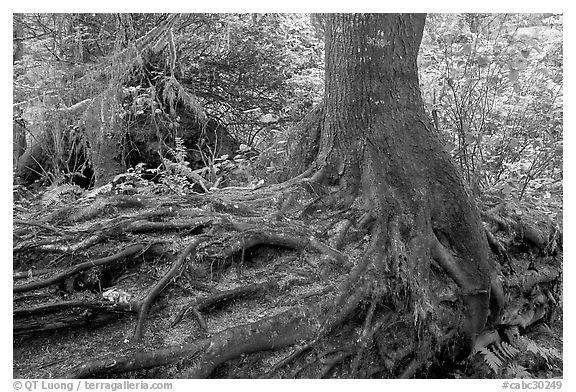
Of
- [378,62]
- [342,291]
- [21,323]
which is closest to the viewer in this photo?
[21,323]

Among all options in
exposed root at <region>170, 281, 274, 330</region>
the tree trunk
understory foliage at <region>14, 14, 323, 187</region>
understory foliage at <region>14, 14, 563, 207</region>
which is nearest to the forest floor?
exposed root at <region>170, 281, 274, 330</region>

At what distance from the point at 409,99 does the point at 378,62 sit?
457 mm

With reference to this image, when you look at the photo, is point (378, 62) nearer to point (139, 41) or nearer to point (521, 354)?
point (521, 354)

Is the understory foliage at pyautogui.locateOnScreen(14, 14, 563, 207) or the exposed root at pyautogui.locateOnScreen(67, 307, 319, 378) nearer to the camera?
the exposed root at pyautogui.locateOnScreen(67, 307, 319, 378)

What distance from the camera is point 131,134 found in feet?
31.1

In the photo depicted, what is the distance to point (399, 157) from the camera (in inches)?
176

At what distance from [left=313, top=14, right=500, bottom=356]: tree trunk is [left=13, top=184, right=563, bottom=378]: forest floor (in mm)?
473

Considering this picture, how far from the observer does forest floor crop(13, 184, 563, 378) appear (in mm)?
3178

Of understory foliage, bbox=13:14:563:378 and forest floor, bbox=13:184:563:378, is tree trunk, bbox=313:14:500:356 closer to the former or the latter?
understory foliage, bbox=13:14:563:378

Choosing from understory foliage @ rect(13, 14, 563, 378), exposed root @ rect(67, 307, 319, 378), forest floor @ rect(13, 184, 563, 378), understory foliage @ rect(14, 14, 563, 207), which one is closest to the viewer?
exposed root @ rect(67, 307, 319, 378)

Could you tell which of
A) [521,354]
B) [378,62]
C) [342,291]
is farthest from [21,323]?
[521,354]

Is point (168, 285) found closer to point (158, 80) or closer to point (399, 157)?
point (399, 157)

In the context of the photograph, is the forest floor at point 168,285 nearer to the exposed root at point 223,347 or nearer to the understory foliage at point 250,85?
the exposed root at point 223,347

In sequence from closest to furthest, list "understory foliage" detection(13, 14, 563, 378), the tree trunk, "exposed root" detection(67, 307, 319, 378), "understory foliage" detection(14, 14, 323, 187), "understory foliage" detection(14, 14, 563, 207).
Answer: "exposed root" detection(67, 307, 319, 378), "understory foliage" detection(13, 14, 563, 378), the tree trunk, "understory foliage" detection(14, 14, 563, 207), "understory foliage" detection(14, 14, 323, 187)
